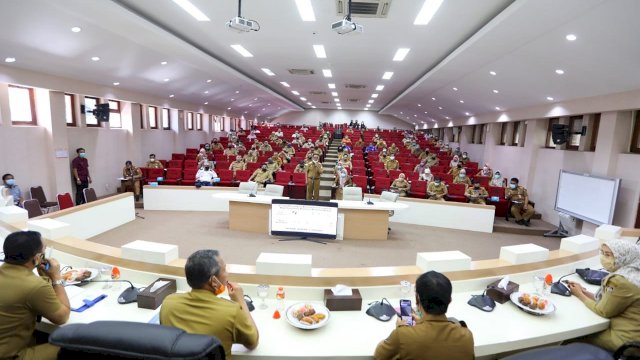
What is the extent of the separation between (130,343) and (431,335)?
4.43 ft

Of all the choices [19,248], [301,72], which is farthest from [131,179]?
[19,248]

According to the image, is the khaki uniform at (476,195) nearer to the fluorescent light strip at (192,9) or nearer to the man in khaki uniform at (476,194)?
the man in khaki uniform at (476,194)

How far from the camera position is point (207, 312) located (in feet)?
5.50

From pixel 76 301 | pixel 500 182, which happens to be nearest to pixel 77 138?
pixel 76 301

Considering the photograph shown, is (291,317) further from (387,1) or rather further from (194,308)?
(387,1)

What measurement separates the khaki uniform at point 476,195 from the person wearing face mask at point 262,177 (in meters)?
5.75

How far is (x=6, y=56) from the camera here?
6.38 m

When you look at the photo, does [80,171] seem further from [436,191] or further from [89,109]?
[436,191]

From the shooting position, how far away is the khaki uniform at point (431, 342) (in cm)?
157

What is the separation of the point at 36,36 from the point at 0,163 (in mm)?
3468

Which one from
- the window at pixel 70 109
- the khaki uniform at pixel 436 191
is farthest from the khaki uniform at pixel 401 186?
the window at pixel 70 109

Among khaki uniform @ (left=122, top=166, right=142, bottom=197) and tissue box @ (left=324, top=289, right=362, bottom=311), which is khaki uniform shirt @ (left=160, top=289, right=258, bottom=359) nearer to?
tissue box @ (left=324, top=289, right=362, bottom=311)

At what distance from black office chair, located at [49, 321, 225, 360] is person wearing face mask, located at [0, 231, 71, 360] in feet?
3.21

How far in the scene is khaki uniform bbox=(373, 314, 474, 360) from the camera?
1571mm
